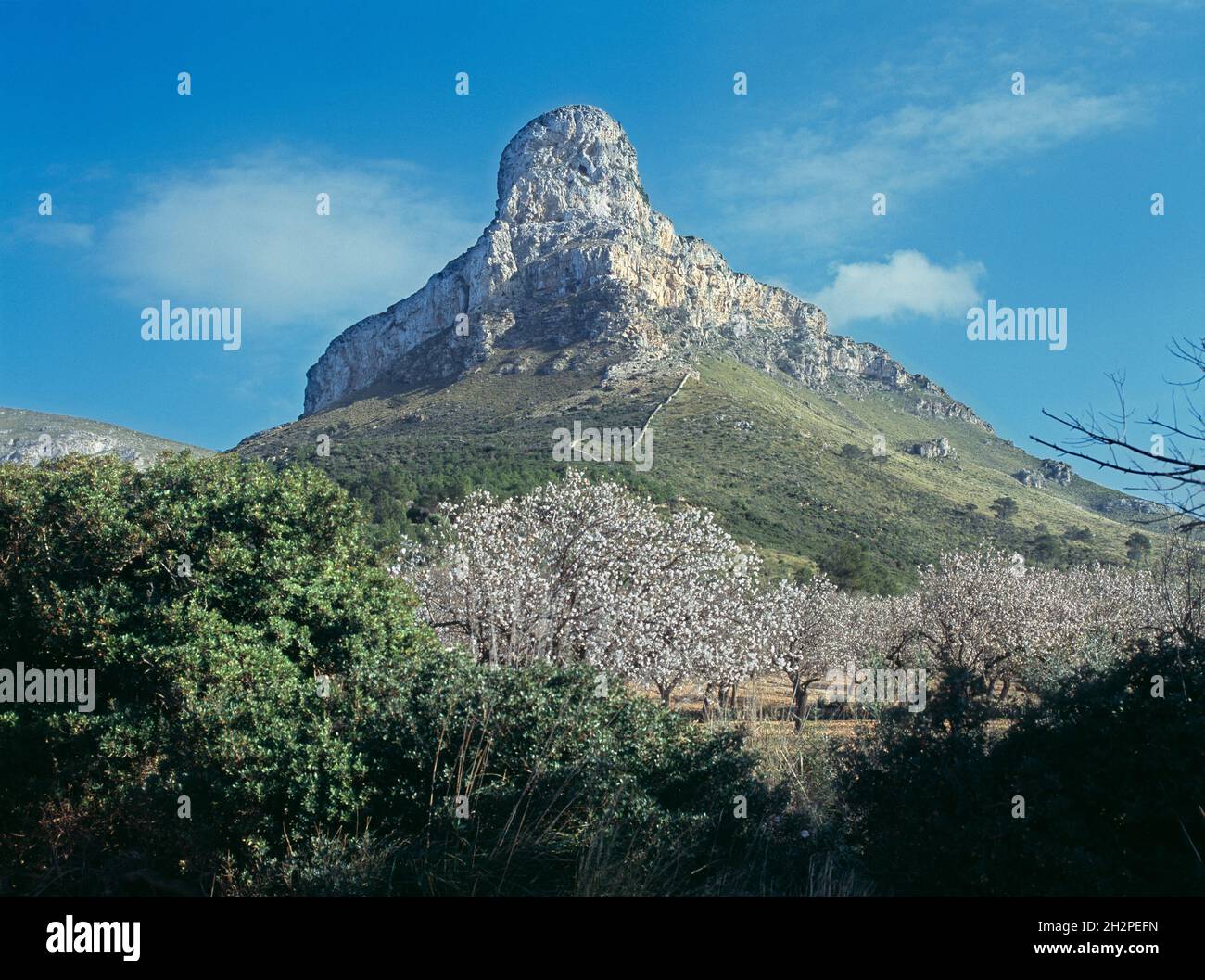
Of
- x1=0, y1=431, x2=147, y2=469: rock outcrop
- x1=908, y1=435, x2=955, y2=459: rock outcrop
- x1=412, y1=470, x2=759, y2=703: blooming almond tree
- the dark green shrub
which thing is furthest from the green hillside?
the dark green shrub

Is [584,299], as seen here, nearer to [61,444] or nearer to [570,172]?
[570,172]

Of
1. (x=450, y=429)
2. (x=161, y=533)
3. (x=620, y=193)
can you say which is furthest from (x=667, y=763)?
(x=620, y=193)

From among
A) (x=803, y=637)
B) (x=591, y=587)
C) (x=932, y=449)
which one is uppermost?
(x=932, y=449)

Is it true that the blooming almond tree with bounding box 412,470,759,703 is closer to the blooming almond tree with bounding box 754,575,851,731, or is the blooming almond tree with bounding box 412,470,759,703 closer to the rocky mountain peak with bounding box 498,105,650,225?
the blooming almond tree with bounding box 754,575,851,731

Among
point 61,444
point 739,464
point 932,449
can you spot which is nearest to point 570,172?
point 932,449

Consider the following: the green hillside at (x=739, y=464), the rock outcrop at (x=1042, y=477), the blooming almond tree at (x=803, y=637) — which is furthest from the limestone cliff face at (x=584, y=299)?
the blooming almond tree at (x=803, y=637)
